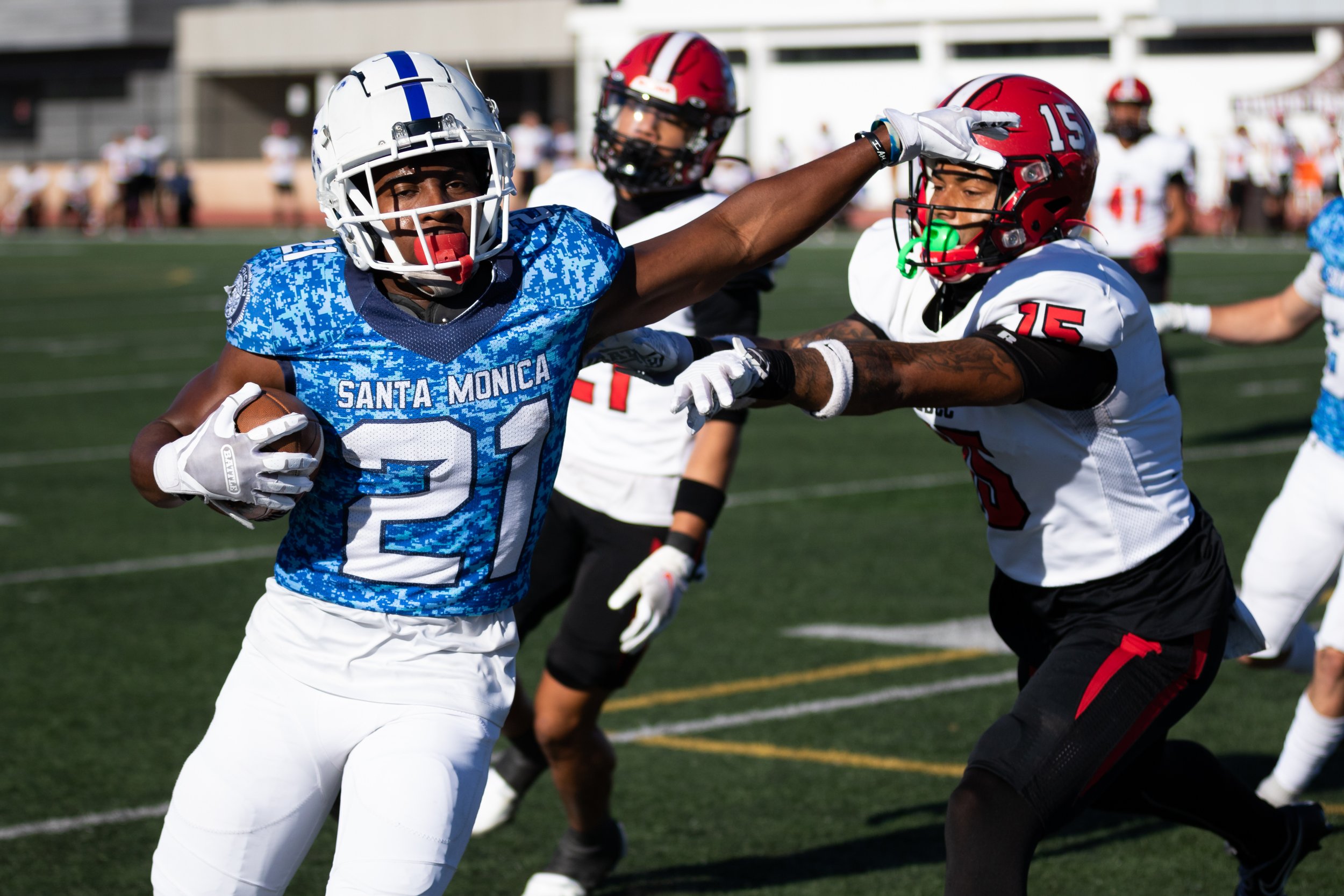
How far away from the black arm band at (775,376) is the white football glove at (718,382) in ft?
0.05

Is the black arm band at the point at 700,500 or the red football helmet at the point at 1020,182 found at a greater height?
the red football helmet at the point at 1020,182

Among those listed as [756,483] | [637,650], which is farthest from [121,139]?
Result: [637,650]

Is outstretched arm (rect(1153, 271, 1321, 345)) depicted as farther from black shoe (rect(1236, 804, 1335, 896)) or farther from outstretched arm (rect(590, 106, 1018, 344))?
outstretched arm (rect(590, 106, 1018, 344))

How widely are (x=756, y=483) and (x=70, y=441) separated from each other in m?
4.46

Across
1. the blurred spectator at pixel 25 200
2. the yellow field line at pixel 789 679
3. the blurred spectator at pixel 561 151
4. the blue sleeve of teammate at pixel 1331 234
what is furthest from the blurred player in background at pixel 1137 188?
the blurred spectator at pixel 25 200

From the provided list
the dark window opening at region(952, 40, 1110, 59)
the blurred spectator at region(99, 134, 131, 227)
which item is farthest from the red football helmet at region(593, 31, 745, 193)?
the dark window opening at region(952, 40, 1110, 59)

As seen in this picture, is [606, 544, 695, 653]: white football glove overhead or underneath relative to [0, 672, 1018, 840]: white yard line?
overhead

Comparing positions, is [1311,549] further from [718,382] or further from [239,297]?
[239,297]

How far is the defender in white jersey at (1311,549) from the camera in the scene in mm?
4613

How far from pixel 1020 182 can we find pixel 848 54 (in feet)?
122

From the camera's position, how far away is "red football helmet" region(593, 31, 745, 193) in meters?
4.74

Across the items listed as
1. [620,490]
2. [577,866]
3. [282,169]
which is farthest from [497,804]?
[282,169]

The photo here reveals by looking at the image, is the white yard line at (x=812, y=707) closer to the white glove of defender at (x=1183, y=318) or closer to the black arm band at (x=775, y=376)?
the white glove of defender at (x=1183, y=318)

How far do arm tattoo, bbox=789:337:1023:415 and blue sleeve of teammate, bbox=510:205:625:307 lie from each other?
1.29 ft
